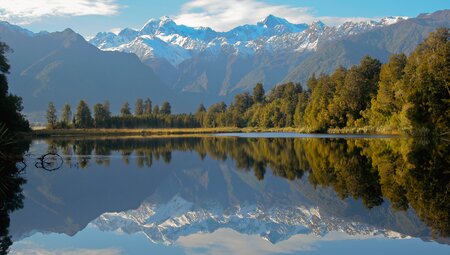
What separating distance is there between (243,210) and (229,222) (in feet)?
9.31

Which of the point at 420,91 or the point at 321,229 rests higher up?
the point at 420,91

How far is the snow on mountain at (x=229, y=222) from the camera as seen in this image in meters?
20.0

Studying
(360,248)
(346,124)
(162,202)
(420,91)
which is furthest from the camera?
(346,124)

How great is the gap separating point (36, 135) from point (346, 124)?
3371 inches

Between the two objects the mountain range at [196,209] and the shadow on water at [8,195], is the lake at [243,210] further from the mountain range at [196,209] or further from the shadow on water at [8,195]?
the shadow on water at [8,195]

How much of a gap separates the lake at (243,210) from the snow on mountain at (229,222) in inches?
1.7

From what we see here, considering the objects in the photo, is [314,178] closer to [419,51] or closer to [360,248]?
[360,248]

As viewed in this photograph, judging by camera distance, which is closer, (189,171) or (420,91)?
(189,171)

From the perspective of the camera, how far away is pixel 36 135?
148375mm

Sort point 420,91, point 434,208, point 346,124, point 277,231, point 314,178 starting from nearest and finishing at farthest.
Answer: point 277,231
point 434,208
point 314,178
point 420,91
point 346,124

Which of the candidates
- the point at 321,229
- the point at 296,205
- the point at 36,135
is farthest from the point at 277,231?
the point at 36,135

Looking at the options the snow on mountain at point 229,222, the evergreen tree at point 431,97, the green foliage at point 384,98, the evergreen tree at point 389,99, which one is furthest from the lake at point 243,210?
the evergreen tree at point 389,99

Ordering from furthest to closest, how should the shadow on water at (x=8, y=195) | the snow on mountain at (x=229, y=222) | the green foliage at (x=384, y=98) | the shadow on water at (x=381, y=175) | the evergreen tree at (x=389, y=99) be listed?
the evergreen tree at (x=389, y=99)
the green foliage at (x=384, y=98)
the shadow on water at (x=381, y=175)
the snow on mountain at (x=229, y=222)
the shadow on water at (x=8, y=195)

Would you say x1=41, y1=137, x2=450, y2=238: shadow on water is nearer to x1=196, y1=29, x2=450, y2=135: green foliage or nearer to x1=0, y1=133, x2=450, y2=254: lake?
x1=0, y1=133, x2=450, y2=254: lake
